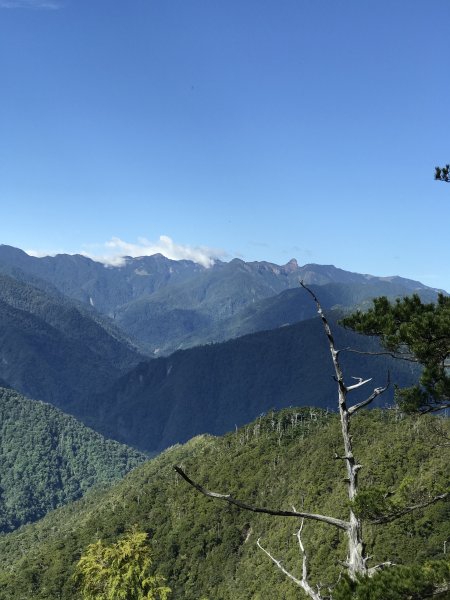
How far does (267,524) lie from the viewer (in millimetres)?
160125

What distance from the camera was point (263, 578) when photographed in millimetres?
136000

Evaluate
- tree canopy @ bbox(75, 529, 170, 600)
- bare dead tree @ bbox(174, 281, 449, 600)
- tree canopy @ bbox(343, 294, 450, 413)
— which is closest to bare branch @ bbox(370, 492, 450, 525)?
bare dead tree @ bbox(174, 281, 449, 600)

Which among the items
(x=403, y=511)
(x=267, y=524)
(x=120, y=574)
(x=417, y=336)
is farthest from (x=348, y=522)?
(x=267, y=524)

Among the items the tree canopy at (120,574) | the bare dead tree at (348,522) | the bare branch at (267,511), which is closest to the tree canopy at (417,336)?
the bare dead tree at (348,522)

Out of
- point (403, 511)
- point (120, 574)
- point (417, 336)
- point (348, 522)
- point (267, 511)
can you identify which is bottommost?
point (120, 574)

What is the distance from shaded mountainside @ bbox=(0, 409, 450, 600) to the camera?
118 m

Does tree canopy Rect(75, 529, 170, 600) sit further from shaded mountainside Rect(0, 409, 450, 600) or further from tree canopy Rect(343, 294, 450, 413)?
shaded mountainside Rect(0, 409, 450, 600)

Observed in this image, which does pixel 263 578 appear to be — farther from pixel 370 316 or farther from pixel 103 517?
pixel 370 316

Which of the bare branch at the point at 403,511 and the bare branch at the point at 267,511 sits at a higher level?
the bare branch at the point at 267,511

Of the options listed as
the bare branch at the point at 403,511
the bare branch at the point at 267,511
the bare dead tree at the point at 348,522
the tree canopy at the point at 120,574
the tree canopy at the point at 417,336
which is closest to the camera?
the bare branch at the point at 267,511

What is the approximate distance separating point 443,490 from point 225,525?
16186cm

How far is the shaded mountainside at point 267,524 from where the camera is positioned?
118062mm

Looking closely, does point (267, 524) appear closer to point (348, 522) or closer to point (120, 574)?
point (120, 574)

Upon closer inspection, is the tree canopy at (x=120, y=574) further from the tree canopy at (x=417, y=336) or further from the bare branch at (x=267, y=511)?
the bare branch at (x=267, y=511)
